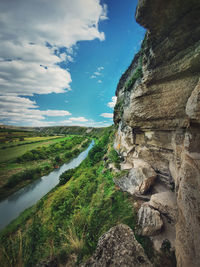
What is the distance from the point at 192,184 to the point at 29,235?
1132cm

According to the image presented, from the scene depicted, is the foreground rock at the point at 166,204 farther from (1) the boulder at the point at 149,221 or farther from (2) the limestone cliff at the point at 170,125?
(1) the boulder at the point at 149,221

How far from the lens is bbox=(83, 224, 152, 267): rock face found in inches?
118

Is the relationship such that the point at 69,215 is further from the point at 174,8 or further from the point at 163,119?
the point at 174,8

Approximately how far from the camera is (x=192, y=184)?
10.1ft

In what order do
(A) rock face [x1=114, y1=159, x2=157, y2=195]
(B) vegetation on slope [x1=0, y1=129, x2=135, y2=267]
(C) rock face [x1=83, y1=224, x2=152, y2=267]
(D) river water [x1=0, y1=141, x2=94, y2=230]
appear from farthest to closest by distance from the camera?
1. (D) river water [x1=0, y1=141, x2=94, y2=230]
2. (A) rock face [x1=114, y1=159, x2=157, y2=195]
3. (B) vegetation on slope [x1=0, y1=129, x2=135, y2=267]
4. (C) rock face [x1=83, y1=224, x2=152, y2=267]

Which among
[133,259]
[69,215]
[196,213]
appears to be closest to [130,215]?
[133,259]

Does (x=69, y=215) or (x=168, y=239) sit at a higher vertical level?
(x=168, y=239)

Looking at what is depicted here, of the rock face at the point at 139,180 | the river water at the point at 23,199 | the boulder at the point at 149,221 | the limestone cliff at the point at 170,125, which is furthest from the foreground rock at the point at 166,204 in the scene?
the river water at the point at 23,199

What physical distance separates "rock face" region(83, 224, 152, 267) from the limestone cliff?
3.94 ft

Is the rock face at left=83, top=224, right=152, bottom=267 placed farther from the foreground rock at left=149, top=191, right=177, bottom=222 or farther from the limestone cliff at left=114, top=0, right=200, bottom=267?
the foreground rock at left=149, top=191, right=177, bottom=222

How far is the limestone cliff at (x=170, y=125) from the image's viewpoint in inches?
121

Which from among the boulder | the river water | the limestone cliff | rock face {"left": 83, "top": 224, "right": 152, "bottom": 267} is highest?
the limestone cliff

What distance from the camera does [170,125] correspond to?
5.82 meters

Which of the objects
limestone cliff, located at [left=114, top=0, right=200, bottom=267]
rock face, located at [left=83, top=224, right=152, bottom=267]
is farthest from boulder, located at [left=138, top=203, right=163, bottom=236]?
rock face, located at [left=83, top=224, right=152, bottom=267]
